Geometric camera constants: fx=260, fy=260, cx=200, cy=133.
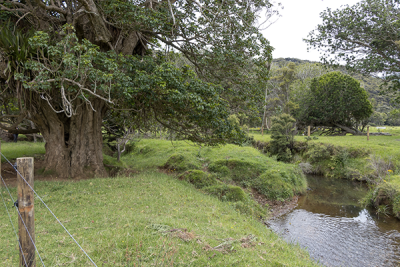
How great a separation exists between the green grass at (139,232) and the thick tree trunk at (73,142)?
1.91 m

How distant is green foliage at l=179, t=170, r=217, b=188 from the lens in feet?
39.7

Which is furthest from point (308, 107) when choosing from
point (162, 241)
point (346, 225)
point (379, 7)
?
point (162, 241)

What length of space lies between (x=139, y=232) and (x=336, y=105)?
105 ft

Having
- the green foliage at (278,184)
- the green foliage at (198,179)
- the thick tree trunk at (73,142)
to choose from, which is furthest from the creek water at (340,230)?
the thick tree trunk at (73,142)

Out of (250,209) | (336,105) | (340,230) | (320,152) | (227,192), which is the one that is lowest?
(340,230)

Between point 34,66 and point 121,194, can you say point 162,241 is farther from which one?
point 34,66

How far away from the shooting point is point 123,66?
9.41 metres

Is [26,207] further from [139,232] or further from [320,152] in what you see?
[320,152]

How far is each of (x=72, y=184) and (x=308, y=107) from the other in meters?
31.4

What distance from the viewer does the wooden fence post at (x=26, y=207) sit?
3.10 m

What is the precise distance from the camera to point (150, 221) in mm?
5992

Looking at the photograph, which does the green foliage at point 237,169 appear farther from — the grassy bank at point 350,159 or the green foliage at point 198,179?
the grassy bank at point 350,159

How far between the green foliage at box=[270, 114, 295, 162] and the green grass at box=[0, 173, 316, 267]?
13.4 meters

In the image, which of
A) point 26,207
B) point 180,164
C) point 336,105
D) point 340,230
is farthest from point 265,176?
point 336,105
